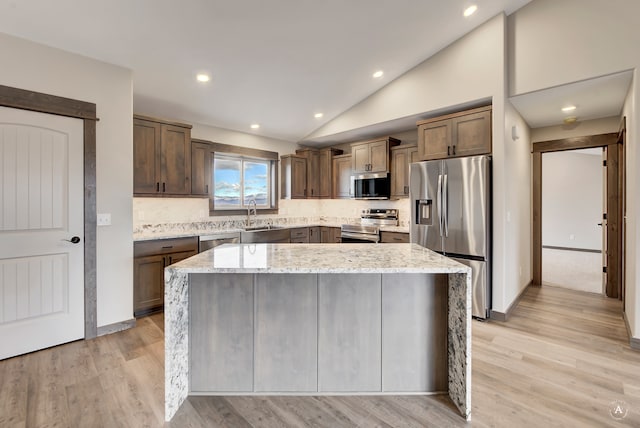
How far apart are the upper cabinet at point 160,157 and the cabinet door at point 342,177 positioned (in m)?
2.63

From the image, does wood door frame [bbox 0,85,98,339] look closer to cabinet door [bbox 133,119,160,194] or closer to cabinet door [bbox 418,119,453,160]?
cabinet door [bbox 133,119,160,194]

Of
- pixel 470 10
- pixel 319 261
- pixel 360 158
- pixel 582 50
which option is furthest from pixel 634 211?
pixel 360 158

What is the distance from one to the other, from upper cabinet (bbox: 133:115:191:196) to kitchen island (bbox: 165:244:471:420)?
2227 millimetres

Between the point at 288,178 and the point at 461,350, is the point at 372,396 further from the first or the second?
the point at 288,178

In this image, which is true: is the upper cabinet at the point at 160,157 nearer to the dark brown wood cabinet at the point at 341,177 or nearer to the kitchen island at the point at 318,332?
the kitchen island at the point at 318,332

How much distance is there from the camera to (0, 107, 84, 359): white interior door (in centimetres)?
255

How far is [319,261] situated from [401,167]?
134 inches

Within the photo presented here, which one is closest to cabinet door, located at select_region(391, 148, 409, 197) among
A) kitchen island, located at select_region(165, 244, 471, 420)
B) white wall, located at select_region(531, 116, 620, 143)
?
white wall, located at select_region(531, 116, 620, 143)

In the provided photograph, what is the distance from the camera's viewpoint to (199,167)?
436 cm

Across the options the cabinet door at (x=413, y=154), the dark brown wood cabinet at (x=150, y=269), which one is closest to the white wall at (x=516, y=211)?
the cabinet door at (x=413, y=154)

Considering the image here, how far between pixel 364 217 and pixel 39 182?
425 cm

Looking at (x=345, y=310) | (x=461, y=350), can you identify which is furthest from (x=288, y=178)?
(x=461, y=350)

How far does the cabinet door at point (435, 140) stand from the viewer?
373cm

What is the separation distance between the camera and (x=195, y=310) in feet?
6.61
